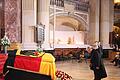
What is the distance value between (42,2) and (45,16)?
97cm

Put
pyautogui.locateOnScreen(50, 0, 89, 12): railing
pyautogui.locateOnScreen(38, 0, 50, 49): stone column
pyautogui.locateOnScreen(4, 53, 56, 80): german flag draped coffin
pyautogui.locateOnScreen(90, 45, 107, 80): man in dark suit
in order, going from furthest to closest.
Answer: pyautogui.locateOnScreen(50, 0, 89, 12): railing
pyautogui.locateOnScreen(38, 0, 50, 49): stone column
pyautogui.locateOnScreen(90, 45, 107, 80): man in dark suit
pyautogui.locateOnScreen(4, 53, 56, 80): german flag draped coffin

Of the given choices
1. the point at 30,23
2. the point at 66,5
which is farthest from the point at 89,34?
the point at 30,23

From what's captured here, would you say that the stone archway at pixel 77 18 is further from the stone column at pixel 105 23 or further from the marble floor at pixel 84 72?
the marble floor at pixel 84 72

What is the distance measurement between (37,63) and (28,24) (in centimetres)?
1174

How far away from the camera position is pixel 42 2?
18.6 m

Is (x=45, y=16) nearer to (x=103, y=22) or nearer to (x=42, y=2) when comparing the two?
(x=42, y=2)

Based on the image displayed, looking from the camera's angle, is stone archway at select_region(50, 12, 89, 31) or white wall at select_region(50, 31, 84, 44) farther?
white wall at select_region(50, 31, 84, 44)

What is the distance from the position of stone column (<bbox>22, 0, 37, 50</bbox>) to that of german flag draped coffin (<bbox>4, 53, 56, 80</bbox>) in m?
11.1

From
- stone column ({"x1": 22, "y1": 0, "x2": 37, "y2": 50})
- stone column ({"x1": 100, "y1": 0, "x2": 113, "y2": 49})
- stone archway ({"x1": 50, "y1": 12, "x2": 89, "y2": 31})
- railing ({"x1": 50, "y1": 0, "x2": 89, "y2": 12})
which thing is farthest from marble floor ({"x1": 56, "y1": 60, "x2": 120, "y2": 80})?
stone column ({"x1": 100, "y1": 0, "x2": 113, "y2": 49})

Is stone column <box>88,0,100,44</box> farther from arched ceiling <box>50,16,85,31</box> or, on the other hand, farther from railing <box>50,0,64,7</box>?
railing <box>50,0,64,7</box>

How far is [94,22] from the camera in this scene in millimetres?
23672

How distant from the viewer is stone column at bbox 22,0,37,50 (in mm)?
16984

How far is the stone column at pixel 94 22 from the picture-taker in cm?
2362

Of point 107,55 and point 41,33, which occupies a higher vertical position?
point 41,33
